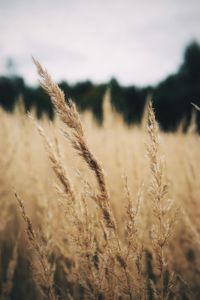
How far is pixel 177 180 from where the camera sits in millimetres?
4086

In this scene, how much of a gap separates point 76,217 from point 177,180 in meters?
3.15

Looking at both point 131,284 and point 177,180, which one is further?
point 177,180

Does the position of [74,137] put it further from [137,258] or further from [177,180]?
[177,180]

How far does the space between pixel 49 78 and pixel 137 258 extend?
2.10ft

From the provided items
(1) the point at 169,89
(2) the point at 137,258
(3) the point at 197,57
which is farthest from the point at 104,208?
(3) the point at 197,57

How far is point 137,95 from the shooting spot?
27656mm

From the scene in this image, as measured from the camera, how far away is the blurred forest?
75.4ft

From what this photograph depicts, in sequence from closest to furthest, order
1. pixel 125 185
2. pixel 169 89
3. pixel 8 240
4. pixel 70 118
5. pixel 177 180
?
pixel 70 118 → pixel 125 185 → pixel 8 240 → pixel 177 180 → pixel 169 89

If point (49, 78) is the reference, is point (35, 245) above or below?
below

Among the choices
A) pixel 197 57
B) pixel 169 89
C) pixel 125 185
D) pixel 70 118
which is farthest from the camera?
pixel 197 57

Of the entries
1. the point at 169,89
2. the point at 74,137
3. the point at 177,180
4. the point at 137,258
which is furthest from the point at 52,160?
the point at 169,89

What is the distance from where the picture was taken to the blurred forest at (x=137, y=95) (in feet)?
75.4

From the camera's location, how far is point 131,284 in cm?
117

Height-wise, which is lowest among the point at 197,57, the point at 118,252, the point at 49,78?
the point at 118,252
